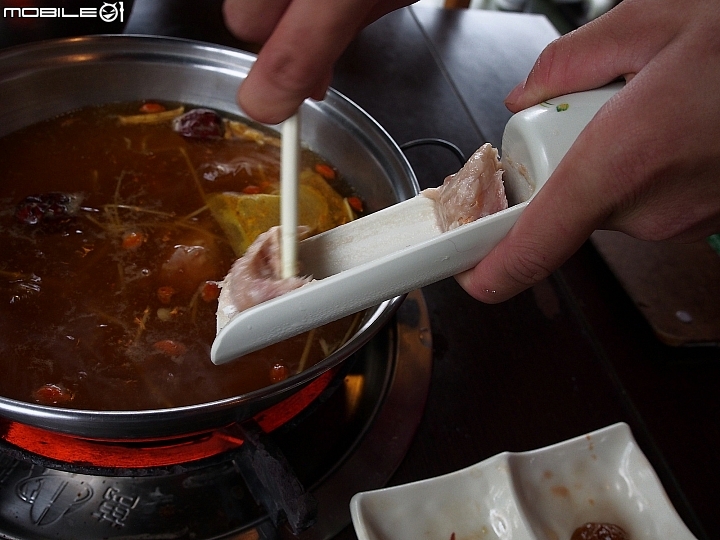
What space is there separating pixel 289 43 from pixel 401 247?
0.47 meters

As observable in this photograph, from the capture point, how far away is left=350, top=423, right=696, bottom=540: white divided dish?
4.42ft

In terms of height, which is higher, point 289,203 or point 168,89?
point 289,203

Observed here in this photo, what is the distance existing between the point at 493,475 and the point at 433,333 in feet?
1.98

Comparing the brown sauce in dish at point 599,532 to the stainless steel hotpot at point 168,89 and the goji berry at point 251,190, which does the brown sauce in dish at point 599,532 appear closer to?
the stainless steel hotpot at point 168,89

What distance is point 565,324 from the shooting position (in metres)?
2.06

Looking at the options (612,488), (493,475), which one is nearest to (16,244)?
(493,475)

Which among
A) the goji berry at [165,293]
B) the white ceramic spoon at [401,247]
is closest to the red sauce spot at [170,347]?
the goji berry at [165,293]

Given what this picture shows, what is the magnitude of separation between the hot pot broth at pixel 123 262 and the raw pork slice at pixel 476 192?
63cm

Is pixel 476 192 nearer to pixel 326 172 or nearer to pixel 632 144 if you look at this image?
pixel 632 144

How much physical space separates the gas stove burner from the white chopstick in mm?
597

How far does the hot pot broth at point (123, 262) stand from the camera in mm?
1432

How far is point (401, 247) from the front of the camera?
3.74ft

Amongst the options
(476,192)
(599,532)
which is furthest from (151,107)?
(599,532)

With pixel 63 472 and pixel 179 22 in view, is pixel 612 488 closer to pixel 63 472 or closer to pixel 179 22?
pixel 63 472
